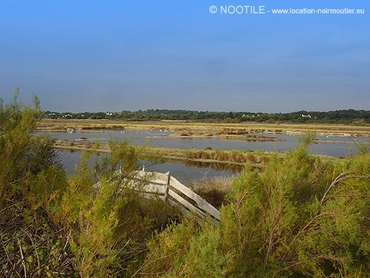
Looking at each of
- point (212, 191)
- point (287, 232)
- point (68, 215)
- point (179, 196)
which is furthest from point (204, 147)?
point (68, 215)

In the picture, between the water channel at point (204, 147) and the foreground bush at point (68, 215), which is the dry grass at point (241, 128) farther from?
the foreground bush at point (68, 215)

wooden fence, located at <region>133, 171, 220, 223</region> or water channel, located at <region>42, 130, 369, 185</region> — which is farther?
water channel, located at <region>42, 130, 369, 185</region>

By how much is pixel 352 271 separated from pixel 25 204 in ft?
12.0

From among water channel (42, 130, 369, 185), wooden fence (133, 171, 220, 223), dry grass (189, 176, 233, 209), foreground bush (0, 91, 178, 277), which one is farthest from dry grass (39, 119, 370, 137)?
foreground bush (0, 91, 178, 277)

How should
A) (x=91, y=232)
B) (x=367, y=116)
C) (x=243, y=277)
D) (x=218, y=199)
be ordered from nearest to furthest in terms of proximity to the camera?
(x=91, y=232)
(x=243, y=277)
(x=218, y=199)
(x=367, y=116)

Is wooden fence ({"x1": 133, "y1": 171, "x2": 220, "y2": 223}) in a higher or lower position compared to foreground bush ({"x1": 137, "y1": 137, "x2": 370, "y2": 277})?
lower

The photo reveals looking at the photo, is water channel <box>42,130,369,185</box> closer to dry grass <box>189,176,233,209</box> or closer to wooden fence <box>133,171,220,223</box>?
wooden fence <box>133,171,220,223</box>

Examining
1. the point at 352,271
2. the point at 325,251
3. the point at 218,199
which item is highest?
the point at 325,251

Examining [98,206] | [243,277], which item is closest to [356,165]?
[243,277]

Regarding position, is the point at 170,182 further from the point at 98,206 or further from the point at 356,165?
the point at 98,206

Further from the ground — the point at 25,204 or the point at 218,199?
the point at 25,204

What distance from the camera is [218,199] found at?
11508 mm

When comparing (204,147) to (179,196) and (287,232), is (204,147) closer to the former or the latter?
(179,196)

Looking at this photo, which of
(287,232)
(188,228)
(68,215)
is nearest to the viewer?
(188,228)
